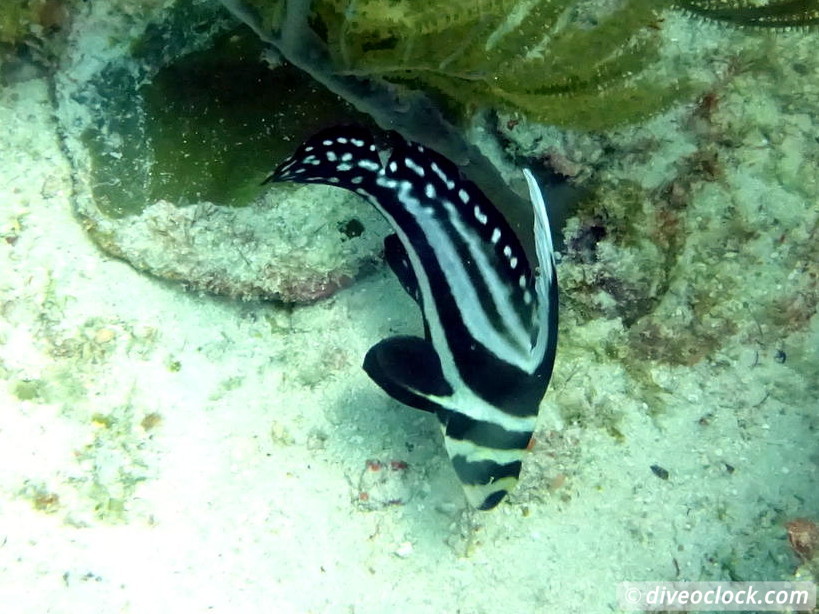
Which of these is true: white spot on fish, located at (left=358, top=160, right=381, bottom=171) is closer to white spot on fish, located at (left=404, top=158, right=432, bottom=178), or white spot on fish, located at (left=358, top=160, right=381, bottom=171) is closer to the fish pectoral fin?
white spot on fish, located at (left=404, top=158, right=432, bottom=178)

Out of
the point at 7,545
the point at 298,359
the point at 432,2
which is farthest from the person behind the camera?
the point at 298,359

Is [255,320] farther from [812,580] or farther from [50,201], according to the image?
[812,580]

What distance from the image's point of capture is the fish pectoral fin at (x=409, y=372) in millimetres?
3502

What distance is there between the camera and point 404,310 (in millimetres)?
4305

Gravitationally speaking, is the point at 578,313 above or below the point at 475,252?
below

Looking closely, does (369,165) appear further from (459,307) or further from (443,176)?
(459,307)

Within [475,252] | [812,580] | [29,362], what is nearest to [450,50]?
[475,252]

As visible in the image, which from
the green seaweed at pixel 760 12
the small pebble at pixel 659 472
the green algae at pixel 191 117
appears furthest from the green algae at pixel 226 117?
the small pebble at pixel 659 472

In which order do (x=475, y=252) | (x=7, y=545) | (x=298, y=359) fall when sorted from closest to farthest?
(x=7, y=545) → (x=475, y=252) → (x=298, y=359)

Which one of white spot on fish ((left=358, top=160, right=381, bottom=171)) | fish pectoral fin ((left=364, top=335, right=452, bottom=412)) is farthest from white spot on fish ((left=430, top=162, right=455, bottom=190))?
fish pectoral fin ((left=364, top=335, right=452, bottom=412))

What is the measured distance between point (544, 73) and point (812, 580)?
2.96 metres

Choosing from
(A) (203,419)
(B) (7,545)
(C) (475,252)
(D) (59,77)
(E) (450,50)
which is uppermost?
(E) (450,50)

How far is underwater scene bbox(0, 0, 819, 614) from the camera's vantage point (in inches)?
133

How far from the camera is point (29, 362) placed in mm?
3615
